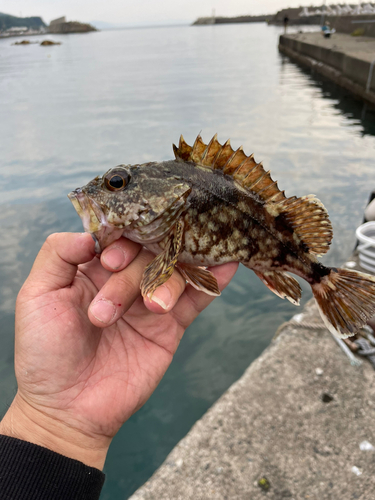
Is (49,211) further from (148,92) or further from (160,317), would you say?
(148,92)

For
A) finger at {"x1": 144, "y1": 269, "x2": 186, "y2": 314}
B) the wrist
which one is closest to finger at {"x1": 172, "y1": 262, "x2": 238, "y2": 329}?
finger at {"x1": 144, "y1": 269, "x2": 186, "y2": 314}

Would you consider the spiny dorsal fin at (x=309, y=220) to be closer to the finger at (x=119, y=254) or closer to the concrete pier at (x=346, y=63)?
the finger at (x=119, y=254)

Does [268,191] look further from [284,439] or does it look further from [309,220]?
[284,439]

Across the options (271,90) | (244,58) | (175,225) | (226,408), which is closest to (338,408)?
(226,408)

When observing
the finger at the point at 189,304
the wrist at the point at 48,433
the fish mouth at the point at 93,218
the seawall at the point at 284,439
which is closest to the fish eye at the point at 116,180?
the fish mouth at the point at 93,218

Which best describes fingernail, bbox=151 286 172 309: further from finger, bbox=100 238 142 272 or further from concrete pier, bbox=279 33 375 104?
concrete pier, bbox=279 33 375 104
